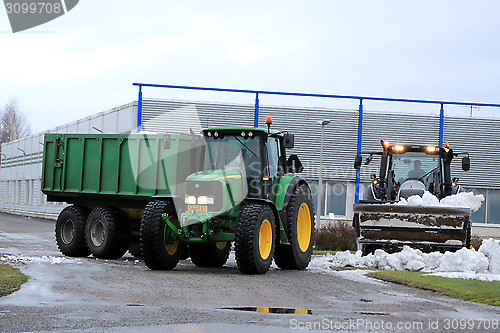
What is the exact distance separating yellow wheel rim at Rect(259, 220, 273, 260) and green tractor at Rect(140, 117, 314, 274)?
0.02 metres

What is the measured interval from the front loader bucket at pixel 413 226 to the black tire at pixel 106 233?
5.15 m

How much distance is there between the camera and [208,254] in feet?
51.0

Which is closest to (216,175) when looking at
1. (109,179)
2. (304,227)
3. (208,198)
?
(208,198)

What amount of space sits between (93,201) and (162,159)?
210 centimetres

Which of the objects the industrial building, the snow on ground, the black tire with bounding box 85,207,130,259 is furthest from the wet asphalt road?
the industrial building

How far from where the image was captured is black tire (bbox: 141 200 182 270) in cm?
1327

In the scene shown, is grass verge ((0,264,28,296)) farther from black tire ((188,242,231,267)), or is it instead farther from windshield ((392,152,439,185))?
windshield ((392,152,439,185))

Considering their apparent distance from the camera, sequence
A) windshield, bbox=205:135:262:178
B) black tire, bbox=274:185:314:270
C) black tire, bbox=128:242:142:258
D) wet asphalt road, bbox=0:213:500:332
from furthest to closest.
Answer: black tire, bbox=128:242:142:258
black tire, bbox=274:185:314:270
windshield, bbox=205:135:262:178
wet asphalt road, bbox=0:213:500:332

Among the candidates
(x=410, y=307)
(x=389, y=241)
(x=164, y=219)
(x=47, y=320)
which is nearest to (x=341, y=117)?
(x=389, y=241)

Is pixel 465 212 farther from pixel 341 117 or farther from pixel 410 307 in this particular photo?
pixel 341 117

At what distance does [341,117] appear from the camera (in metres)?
38.5

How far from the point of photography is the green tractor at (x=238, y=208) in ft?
43.5

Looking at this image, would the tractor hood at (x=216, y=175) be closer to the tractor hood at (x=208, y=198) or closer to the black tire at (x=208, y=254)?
the tractor hood at (x=208, y=198)

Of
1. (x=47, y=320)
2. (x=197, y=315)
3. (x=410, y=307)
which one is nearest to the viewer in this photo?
(x=47, y=320)
